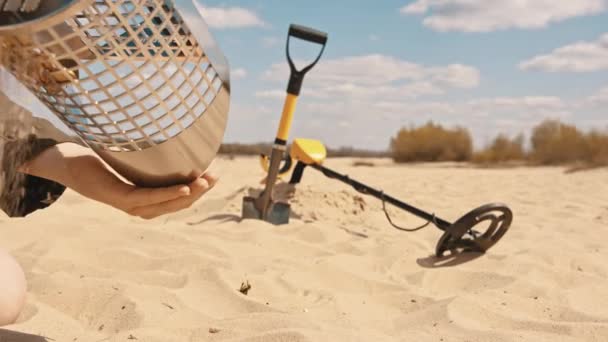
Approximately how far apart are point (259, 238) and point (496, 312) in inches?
46.3

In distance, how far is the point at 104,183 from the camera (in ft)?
4.08

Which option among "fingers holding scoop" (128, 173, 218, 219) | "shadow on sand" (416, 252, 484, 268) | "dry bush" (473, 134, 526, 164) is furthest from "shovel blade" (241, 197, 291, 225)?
"dry bush" (473, 134, 526, 164)

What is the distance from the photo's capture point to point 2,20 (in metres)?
0.66

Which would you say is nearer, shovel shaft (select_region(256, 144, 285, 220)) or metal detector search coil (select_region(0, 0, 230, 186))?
metal detector search coil (select_region(0, 0, 230, 186))

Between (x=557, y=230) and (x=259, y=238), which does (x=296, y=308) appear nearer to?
(x=259, y=238)

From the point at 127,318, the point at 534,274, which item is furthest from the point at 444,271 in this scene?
the point at 127,318

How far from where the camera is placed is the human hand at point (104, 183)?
1.06 meters

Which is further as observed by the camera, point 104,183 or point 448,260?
point 448,260

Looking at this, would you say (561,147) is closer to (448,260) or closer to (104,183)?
(448,260)

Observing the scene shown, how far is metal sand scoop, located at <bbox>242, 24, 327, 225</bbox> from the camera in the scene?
114 inches

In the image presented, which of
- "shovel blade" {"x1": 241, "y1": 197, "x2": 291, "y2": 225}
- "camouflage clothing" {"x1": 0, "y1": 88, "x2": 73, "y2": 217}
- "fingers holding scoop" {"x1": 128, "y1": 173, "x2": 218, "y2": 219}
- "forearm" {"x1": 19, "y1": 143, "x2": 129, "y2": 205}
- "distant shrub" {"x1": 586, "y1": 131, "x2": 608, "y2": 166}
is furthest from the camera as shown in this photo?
"distant shrub" {"x1": 586, "y1": 131, "x2": 608, "y2": 166}

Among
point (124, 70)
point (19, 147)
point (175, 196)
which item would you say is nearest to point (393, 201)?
point (175, 196)

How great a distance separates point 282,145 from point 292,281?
1.14m

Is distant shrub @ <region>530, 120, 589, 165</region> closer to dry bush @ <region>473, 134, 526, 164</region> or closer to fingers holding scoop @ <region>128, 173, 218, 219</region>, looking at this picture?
dry bush @ <region>473, 134, 526, 164</region>
